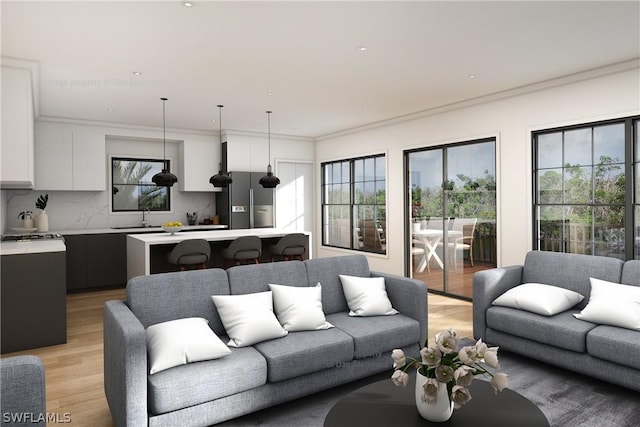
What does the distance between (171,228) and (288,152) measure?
343 centimetres

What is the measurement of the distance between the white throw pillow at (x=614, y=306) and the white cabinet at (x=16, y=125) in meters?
4.99

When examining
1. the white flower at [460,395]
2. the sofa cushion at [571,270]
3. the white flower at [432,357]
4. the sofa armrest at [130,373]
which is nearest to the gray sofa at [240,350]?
the sofa armrest at [130,373]

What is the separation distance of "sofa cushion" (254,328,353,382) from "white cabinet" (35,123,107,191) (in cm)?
514

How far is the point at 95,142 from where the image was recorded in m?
6.58

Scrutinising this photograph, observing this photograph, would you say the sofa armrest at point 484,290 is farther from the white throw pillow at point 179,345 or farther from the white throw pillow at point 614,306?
the white throw pillow at point 179,345

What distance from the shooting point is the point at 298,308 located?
296 cm

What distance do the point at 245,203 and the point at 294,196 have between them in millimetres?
1137

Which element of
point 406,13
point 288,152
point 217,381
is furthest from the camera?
point 288,152

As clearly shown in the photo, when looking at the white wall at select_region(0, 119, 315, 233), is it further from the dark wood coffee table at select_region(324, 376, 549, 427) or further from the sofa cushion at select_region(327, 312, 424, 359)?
the dark wood coffee table at select_region(324, 376, 549, 427)

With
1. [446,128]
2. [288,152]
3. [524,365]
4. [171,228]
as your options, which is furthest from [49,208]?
[524,365]

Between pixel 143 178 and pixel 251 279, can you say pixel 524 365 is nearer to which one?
pixel 251 279

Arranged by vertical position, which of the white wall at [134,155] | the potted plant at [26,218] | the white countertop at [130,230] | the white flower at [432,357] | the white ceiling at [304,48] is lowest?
the white flower at [432,357]

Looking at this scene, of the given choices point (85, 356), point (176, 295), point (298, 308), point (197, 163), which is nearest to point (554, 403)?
point (298, 308)

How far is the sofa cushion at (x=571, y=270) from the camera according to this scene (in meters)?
3.50
